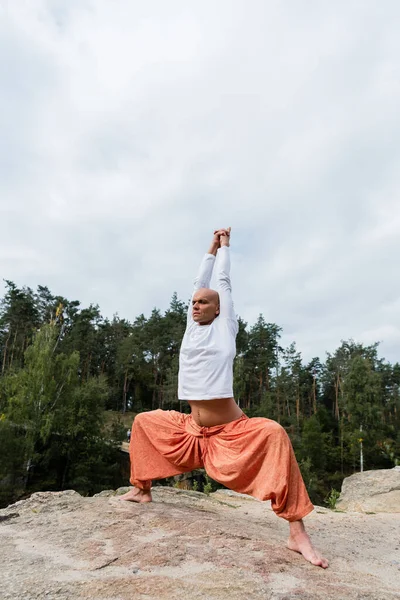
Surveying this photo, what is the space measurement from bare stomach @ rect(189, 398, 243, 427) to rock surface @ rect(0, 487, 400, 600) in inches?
33.4

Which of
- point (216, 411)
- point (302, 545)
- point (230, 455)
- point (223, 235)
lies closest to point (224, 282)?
point (223, 235)

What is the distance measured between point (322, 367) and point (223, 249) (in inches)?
1656

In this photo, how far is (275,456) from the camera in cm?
324

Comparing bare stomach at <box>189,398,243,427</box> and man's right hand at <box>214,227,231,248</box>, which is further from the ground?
man's right hand at <box>214,227,231,248</box>

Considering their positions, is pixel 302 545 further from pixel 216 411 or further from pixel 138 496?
pixel 138 496

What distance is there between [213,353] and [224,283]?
74 cm

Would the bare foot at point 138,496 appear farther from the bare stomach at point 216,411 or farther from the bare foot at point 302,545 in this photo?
the bare foot at point 302,545

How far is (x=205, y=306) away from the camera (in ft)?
12.9

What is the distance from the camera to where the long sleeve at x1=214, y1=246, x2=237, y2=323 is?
3975 mm

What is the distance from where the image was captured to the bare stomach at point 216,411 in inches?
146

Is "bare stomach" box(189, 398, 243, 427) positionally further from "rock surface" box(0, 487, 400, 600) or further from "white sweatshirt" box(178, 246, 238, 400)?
"rock surface" box(0, 487, 400, 600)

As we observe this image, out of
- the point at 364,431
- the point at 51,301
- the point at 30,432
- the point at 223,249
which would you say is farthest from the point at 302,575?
the point at 51,301

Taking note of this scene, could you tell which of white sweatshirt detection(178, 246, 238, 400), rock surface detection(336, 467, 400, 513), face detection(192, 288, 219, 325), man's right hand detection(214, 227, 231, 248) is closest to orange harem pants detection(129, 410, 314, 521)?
white sweatshirt detection(178, 246, 238, 400)

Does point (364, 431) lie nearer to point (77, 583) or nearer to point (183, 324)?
point (183, 324)
